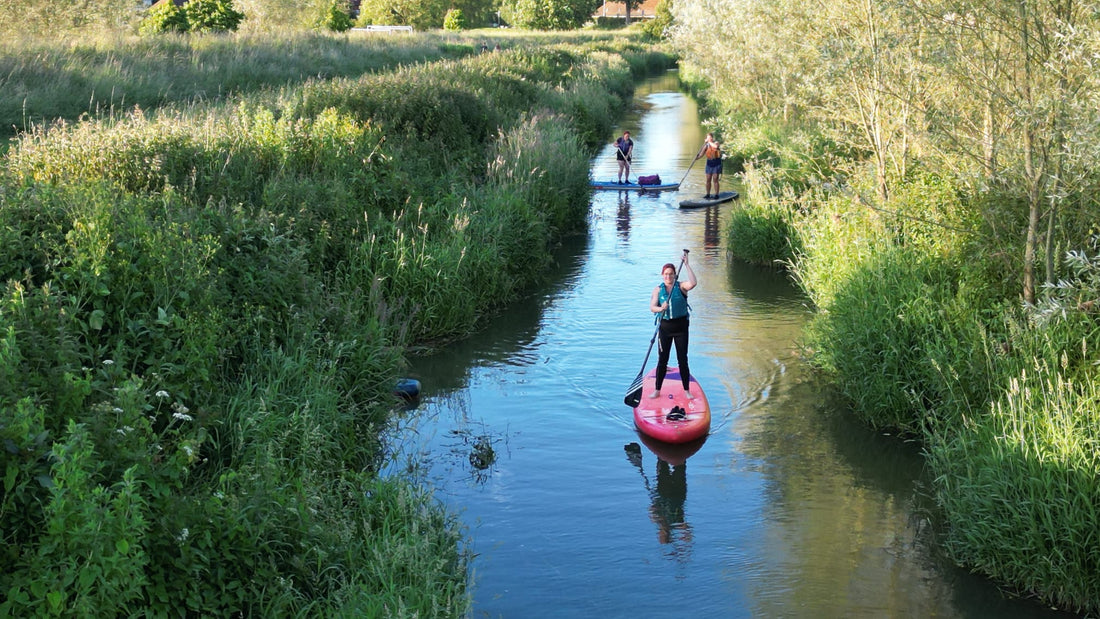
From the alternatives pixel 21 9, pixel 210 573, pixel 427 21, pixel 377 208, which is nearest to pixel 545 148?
pixel 377 208

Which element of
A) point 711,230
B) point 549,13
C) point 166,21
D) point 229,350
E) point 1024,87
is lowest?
point 711,230

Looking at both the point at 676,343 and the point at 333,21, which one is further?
the point at 333,21

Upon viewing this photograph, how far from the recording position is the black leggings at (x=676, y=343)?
451 inches

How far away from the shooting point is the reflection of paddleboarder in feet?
29.0

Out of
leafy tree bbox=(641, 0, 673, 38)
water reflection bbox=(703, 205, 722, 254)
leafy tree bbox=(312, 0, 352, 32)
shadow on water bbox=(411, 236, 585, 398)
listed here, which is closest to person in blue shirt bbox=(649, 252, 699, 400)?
shadow on water bbox=(411, 236, 585, 398)

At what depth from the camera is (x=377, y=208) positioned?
15492mm

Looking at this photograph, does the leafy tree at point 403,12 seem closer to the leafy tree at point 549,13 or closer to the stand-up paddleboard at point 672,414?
the leafy tree at point 549,13

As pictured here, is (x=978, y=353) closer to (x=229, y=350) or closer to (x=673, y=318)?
(x=673, y=318)

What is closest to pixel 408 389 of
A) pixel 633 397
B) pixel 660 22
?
pixel 633 397

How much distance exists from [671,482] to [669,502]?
48 cm

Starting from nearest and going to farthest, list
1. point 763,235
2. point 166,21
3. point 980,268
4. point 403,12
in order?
1. point 980,268
2. point 763,235
3. point 166,21
4. point 403,12

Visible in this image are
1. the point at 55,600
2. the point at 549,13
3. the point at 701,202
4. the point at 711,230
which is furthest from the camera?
the point at 549,13

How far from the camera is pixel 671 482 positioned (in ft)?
33.1

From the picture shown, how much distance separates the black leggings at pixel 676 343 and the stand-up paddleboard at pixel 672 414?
98 mm
